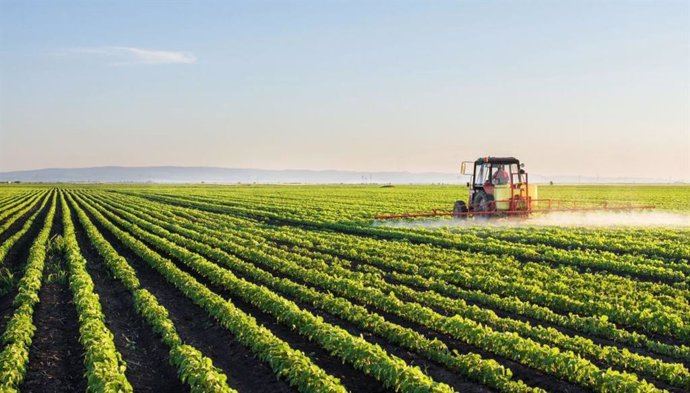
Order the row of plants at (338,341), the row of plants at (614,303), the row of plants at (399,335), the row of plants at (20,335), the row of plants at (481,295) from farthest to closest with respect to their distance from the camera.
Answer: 1. the row of plants at (614,303)
2. the row of plants at (481,295)
3. the row of plants at (20,335)
4. the row of plants at (399,335)
5. the row of plants at (338,341)

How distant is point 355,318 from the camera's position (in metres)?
10.5

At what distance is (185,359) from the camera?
8180 millimetres

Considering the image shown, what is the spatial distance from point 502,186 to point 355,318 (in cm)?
1576

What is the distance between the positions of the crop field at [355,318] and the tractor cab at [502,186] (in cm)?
499

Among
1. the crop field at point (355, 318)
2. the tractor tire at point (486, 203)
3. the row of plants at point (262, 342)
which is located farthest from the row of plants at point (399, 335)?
the tractor tire at point (486, 203)

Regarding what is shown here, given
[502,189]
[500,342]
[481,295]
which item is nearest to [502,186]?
[502,189]

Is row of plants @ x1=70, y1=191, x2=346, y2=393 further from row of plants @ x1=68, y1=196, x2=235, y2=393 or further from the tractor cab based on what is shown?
the tractor cab

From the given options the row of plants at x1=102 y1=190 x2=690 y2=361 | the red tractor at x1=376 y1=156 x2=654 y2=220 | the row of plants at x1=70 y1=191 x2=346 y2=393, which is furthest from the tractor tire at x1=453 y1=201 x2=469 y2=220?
the row of plants at x1=70 y1=191 x2=346 y2=393

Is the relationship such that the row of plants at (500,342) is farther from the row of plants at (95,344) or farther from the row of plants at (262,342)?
the row of plants at (95,344)

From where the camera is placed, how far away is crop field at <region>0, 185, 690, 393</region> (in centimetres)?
793

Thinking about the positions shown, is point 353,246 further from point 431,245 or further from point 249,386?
point 249,386

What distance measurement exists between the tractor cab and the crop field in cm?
499

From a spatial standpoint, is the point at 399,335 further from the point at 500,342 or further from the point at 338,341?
the point at 500,342

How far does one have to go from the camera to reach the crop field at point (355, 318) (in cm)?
793
